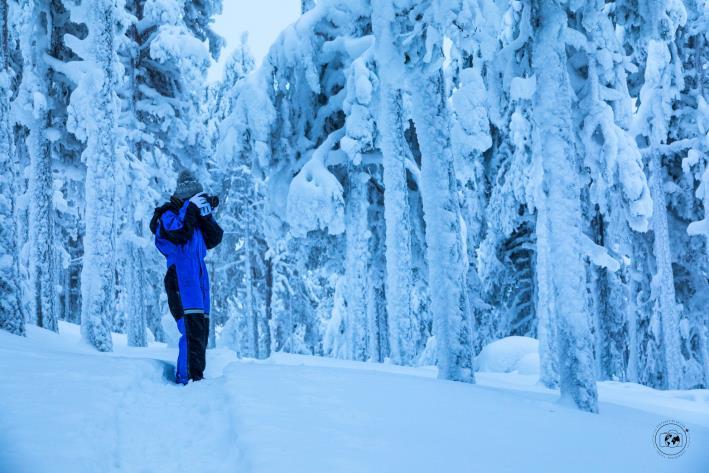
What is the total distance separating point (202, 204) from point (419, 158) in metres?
10.4

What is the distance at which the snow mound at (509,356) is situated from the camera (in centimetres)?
1302

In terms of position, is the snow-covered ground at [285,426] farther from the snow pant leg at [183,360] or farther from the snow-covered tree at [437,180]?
the snow-covered tree at [437,180]

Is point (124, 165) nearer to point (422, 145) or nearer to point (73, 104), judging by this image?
point (73, 104)

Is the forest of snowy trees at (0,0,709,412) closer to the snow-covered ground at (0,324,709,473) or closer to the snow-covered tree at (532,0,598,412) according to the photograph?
the snow-covered tree at (532,0,598,412)

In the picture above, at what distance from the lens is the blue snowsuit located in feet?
17.0

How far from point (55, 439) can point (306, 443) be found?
116 cm

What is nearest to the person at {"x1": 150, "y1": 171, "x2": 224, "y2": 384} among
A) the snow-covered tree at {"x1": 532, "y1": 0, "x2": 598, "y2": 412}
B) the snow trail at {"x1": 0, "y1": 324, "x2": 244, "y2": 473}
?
the snow trail at {"x1": 0, "y1": 324, "x2": 244, "y2": 473}

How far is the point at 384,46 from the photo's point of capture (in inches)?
278

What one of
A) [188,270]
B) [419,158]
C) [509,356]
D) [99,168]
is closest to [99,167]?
[99,168]

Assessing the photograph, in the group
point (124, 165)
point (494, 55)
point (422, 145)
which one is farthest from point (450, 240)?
point (124, 165)

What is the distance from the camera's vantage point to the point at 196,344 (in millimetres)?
5191

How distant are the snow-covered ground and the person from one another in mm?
304

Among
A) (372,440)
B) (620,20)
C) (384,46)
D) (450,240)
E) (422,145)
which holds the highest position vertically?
(620,20)

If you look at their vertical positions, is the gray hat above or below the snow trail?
above
